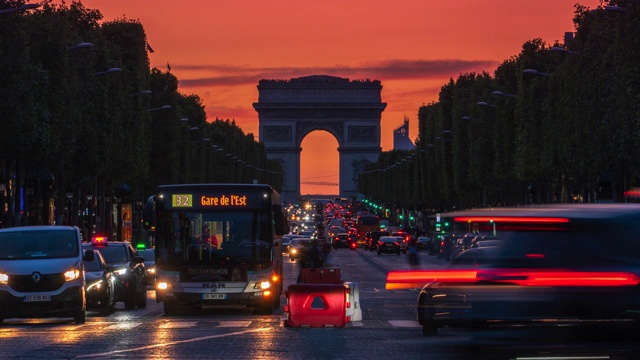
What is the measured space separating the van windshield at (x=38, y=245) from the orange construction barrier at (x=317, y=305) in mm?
4509

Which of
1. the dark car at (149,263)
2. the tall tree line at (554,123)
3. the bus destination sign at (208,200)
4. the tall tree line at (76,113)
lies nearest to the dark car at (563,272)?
the bus destination sign at (208,200)

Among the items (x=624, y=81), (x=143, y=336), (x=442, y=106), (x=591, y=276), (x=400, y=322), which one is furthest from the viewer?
(x=442, y=106)

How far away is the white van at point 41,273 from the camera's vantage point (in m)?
26.4

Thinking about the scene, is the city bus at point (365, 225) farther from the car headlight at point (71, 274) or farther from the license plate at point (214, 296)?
the car headlight at point (71, 274)

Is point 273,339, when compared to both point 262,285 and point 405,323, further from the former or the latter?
point 262,285

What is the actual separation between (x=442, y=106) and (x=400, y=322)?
306 feet

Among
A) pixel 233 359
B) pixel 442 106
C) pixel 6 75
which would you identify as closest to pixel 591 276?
pixel 233 359

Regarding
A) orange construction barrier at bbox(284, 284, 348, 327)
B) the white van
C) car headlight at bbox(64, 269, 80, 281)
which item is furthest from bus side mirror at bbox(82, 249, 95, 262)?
orange construction barrier at bbox(284, 284, 348, 327)

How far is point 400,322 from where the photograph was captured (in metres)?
27.0

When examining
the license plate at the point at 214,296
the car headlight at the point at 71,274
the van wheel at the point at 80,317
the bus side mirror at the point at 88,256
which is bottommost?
the van wheel at the point at 80,317

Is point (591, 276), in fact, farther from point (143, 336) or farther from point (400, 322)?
point (400, 322)

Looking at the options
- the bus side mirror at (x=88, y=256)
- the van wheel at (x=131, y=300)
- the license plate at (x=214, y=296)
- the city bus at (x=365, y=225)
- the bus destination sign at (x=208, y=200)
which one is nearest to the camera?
the bus side mirror at (x=88, y=256)

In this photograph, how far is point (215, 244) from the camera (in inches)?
1176

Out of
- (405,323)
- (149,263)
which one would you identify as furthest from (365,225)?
(405,323)
